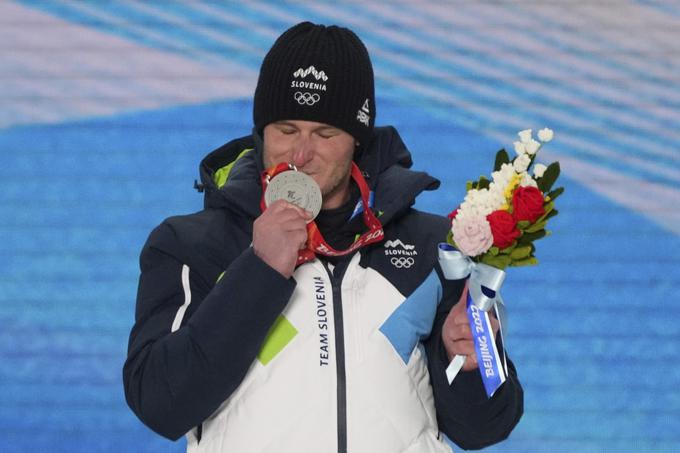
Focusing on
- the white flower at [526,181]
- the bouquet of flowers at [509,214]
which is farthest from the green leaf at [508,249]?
the white flower at [526,181]

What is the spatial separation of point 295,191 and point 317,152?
20 centimetres

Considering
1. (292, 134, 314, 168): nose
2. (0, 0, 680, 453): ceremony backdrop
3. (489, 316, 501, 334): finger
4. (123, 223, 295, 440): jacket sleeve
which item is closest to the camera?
(123, 223, 295, 440): jacket sleeve

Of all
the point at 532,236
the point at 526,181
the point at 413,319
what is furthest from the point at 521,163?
the point at 413,319

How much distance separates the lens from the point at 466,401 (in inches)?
102

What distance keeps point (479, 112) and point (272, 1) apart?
0.84m

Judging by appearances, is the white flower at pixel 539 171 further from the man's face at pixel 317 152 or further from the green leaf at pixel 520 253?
the man's face at pixel 317 152

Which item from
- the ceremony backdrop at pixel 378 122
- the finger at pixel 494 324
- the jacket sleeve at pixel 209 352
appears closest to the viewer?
the jacket sleeve at pixel 209 352

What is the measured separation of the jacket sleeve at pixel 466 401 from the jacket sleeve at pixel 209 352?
0.37 m

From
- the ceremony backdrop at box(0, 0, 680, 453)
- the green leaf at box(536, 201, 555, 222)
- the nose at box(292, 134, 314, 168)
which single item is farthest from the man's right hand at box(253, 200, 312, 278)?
the ceremony backdrop at box(0, 0, 680, 453)

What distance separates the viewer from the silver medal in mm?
2496

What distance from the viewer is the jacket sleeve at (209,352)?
237 cm

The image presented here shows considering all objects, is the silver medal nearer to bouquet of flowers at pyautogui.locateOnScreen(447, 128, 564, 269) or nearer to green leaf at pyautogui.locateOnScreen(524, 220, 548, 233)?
bouquet of flowers at pyautogui.locateOnScreen(447, 128, 564, 269)

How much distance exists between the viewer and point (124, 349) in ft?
15.5

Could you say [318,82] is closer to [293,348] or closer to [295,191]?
[295,191]
